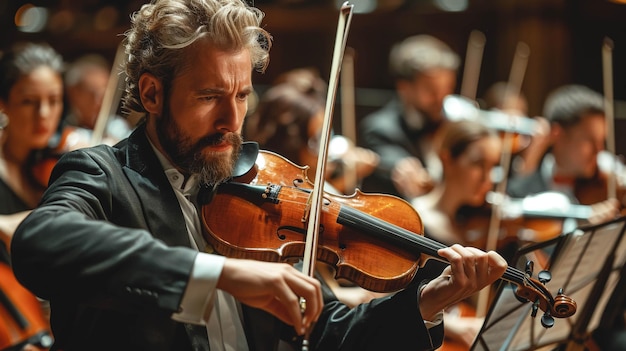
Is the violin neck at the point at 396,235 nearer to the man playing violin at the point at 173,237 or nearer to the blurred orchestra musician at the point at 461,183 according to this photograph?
the man playing violin at the point at 173,237

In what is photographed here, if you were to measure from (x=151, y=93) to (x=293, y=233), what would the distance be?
0.44 meters

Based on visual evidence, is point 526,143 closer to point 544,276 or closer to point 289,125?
point 289,125

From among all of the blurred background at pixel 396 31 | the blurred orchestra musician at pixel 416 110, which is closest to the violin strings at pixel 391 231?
the blurred orchestra musician at pixel 416 110

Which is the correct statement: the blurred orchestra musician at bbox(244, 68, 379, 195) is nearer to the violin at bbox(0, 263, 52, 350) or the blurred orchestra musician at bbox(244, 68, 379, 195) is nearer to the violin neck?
the violin at bbox(0, 263, 52, 350)

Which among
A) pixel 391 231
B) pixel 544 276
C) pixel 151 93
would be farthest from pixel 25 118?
pixel 544 276

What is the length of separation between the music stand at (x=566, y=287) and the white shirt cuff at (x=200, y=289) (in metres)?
0.84

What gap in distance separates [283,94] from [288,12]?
133 inches

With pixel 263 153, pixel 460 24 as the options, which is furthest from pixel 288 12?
pixel 263 153

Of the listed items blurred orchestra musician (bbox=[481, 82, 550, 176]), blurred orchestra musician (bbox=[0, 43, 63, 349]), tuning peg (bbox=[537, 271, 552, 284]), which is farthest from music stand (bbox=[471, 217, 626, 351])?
blurred orchestra musician (bbox=[481, 82, 550, 176])

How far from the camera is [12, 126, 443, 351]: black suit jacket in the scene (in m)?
1.32

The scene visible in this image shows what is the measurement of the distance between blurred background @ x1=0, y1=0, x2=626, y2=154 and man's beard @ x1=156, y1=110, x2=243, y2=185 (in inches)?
183

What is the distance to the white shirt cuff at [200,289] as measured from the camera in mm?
1321

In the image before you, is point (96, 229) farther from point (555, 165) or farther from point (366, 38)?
point (366, 38)

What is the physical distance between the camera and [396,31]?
7.13 m
